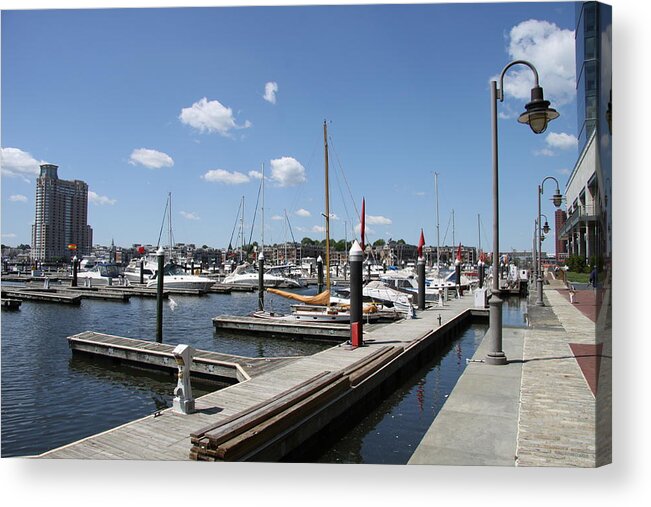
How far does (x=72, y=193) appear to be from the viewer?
26375mm

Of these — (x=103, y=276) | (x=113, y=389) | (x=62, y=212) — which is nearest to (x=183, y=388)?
(x=113, y=389)

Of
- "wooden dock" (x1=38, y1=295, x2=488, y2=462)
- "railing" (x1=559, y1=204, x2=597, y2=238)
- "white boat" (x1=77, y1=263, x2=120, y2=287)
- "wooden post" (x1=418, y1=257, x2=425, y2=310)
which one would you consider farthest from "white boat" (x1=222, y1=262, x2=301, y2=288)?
"wooden dock" (x1=38, y1=295, x2=488, y2=462)

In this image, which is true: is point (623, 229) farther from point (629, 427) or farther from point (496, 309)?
point (496, 309)

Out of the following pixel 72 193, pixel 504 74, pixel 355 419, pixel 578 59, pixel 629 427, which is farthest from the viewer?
pixel 72 193

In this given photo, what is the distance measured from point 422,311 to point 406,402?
1678 cm

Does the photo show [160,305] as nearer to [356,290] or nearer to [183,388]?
[356,290]

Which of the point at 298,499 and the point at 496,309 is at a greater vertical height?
the point at 496,309

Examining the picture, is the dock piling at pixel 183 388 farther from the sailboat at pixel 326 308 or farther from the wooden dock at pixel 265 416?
the sailboat at pixel 326 308

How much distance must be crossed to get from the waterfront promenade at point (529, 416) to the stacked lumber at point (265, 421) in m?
2.18

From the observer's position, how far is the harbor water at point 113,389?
10664mm

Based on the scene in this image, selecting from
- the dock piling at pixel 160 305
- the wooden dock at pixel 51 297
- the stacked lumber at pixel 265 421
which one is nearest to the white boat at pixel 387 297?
the dock piling at pixel 160 305

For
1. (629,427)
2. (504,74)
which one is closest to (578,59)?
(504,74)

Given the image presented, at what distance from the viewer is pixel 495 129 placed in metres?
12.0

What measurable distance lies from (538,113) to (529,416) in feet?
20.9
